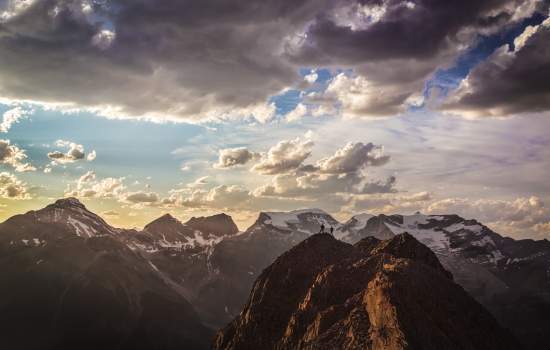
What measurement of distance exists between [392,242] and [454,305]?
45791 millimetres

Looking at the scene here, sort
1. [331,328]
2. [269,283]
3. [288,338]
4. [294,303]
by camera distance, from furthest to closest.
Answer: [269,283] → [294,303] → [288,338] → [331,328]

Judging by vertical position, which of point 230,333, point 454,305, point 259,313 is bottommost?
point 230,333

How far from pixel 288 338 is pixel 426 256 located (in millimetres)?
56336

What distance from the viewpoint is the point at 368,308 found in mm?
100500

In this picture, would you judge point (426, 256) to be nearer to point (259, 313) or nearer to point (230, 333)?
point (259, 313)

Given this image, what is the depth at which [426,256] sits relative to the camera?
15188 cm

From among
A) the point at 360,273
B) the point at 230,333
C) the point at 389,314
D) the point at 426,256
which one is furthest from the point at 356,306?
the point at 230,333

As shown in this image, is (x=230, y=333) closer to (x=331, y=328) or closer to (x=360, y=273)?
(x=360, y=273)

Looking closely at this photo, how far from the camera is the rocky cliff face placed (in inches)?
3664

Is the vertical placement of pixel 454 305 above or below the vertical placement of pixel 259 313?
above

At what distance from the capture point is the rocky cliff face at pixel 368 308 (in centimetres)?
9306

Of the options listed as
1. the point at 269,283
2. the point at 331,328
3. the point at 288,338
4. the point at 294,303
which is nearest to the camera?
the point at 331,328

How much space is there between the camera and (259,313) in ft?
491

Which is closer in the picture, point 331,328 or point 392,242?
point 331,328
